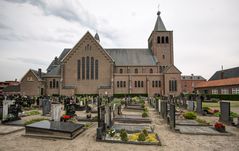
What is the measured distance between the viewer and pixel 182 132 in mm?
10211

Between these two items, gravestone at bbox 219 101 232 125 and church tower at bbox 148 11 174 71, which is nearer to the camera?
gravestone at bbox 219 101 232 125

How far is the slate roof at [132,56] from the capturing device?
169ft

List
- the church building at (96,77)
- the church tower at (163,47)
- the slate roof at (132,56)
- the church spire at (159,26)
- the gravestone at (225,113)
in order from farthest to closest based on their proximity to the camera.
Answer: the church spire at (159,26)
the church tower at (163,47)
the slate roof at (132,56)
the church building at (96,77)
the gravestone at (225,113)

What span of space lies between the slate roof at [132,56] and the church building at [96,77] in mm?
508

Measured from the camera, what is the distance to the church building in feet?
149

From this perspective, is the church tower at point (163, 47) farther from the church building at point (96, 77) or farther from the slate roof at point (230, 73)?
the slate roof at point (230, 73)

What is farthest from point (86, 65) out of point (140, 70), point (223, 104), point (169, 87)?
point (223, 104)

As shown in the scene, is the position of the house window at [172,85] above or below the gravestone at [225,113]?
above

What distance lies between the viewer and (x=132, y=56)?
175 ft

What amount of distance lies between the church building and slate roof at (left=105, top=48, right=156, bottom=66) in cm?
51

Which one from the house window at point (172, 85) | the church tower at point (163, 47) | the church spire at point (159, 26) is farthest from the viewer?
the church spire at point (159, 26)

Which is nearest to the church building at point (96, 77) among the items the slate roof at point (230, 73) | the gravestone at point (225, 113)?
the slate roof at point (230, 73)

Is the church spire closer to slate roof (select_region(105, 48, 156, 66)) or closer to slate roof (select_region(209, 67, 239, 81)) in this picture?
slate roof (select_region(105, 48, 156, 66))

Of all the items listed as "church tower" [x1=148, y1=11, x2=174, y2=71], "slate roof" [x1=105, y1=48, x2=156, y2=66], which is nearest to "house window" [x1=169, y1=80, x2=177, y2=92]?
"church tower" [x1=148, y1=11, x2=174, y2=71]
